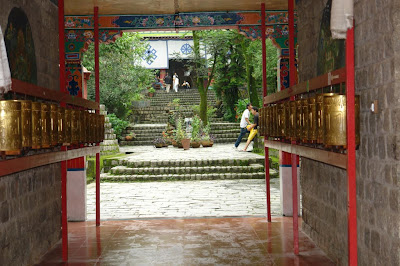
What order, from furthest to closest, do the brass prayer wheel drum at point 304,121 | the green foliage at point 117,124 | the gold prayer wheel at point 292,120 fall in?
the green foliage at point 117,124 < the gold prayer wheel at point 292,120 < the brass prayer wheel drum at point 304,121

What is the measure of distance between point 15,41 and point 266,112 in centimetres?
335

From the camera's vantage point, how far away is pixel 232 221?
24.6ft

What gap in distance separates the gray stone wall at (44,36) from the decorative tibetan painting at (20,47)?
0.13 metres

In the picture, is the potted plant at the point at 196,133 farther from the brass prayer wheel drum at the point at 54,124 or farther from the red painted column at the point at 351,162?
the red painted column at the point at 351,162

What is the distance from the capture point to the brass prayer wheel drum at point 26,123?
3.97 meters

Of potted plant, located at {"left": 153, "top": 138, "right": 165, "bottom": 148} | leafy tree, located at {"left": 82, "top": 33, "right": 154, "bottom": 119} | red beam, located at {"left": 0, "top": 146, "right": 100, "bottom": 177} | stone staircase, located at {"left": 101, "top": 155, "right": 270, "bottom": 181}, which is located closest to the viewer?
red beam, located at {"left": 0, "top": 146, "right": 100, "bottom": 177}

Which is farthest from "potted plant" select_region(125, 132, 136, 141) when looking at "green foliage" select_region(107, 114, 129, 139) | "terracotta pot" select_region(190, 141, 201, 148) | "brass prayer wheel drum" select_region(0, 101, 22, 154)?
"brass prayer wheel drum" select_region(0, 101, 22, 154)

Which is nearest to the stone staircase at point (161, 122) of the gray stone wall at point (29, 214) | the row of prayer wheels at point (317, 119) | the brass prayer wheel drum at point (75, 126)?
the gray stone wall at point (29, 214)

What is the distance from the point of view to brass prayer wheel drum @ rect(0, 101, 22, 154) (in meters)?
3.75

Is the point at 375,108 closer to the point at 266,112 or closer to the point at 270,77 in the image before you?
the point at 266,112

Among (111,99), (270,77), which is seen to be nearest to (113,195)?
(111,99)

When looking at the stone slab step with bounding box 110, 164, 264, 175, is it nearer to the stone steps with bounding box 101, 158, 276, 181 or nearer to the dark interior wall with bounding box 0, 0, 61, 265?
the stone steps with bounding box 101, 158, 276, 181

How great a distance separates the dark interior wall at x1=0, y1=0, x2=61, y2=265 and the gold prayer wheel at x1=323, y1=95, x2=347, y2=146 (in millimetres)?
3048

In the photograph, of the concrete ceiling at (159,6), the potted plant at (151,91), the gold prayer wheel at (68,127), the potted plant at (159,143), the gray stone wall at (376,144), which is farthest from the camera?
the potted plant at (151,91)
